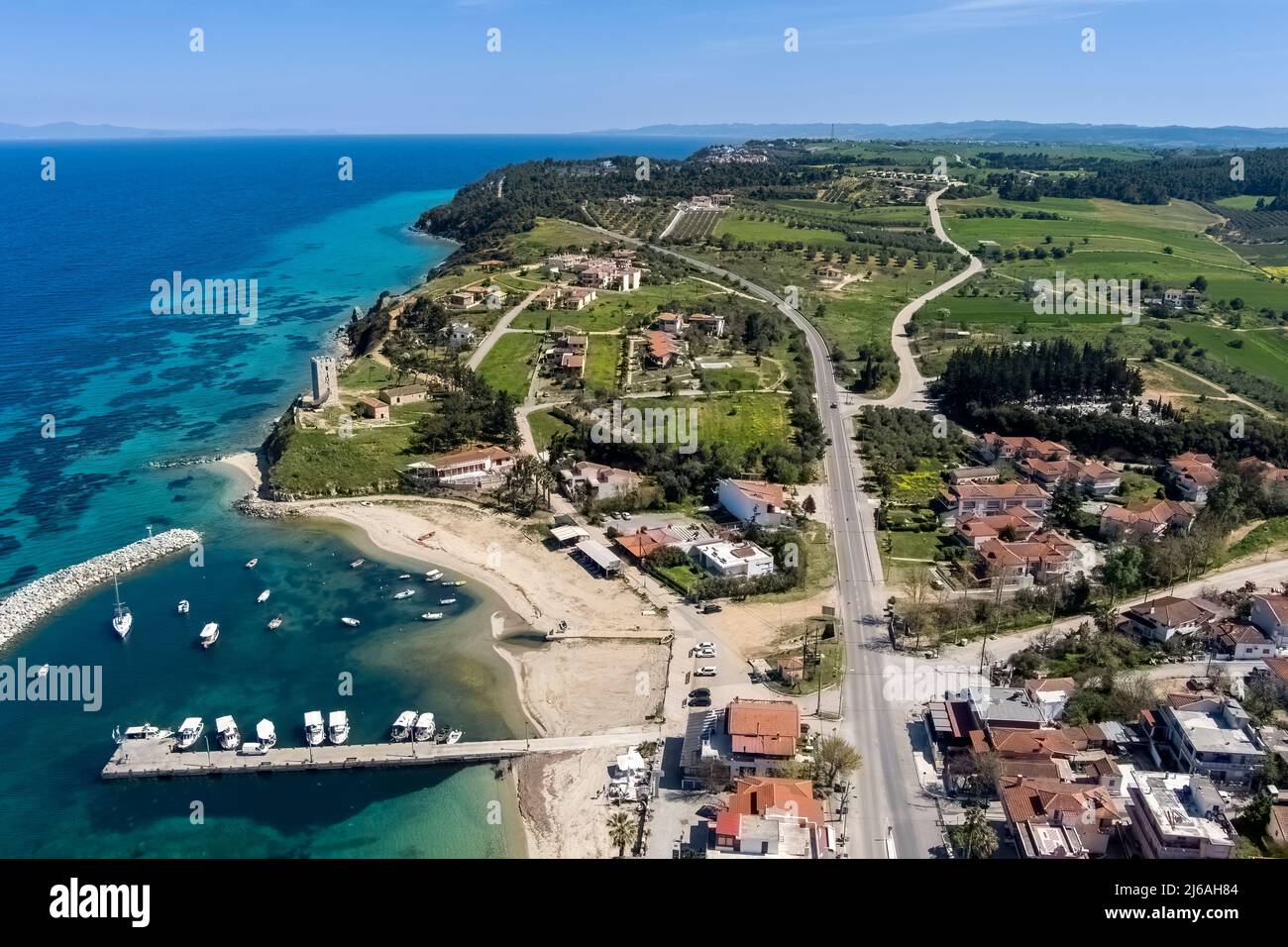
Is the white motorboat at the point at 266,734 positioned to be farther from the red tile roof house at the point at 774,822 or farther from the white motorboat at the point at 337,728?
the red tile roof house at the point at 774,822

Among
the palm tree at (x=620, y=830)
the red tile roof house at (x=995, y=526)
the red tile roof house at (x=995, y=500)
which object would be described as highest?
the red tile roof house at (x=995, y=500)

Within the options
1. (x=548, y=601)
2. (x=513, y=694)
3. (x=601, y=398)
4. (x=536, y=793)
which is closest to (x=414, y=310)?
(x=601, y=398)

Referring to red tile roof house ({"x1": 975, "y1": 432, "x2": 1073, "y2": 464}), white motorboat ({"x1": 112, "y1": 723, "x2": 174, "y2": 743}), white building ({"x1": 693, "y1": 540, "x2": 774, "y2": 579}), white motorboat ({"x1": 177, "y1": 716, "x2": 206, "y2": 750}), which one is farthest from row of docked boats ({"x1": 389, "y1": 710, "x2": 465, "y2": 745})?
red tile roof house ({"x1": 975, "y1": 432, "x2": 1073, "y2": 464})

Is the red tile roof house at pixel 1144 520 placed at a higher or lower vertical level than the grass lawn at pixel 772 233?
lower

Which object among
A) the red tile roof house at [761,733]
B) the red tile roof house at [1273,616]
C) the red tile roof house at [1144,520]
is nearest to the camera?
the red tile roof house at [761,733]

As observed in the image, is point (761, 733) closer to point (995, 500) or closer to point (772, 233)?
point (995, 500)

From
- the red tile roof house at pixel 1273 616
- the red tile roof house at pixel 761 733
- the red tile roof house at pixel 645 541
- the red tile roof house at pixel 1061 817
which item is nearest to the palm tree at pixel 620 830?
the red tile roof house at pixel 761 733

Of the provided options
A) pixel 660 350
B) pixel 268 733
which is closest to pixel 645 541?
pixel 268 733

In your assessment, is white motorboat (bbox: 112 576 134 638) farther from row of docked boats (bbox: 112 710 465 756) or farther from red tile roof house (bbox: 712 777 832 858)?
red tile roof house (bbox: 712 777 832 858)
